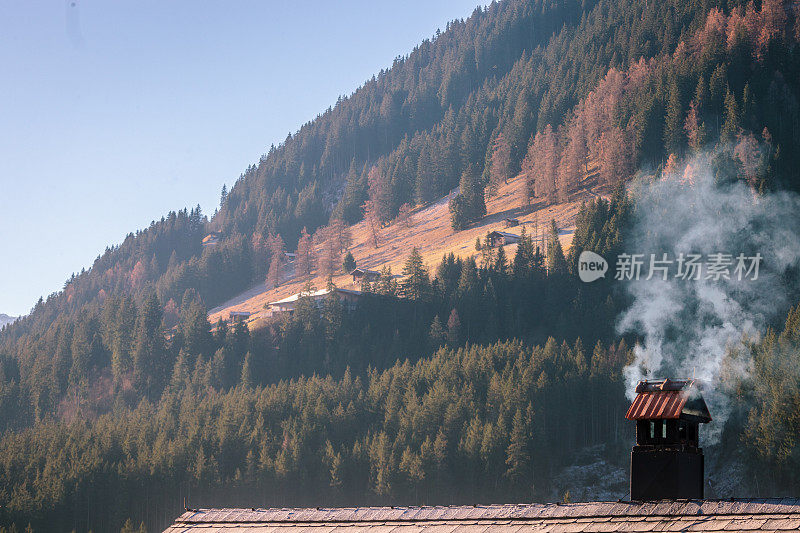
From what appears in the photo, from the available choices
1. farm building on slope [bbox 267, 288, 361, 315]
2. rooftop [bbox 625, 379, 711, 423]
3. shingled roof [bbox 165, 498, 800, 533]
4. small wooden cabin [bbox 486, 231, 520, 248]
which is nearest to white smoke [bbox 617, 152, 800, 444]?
small wooden cabin [bbox 486, 231, 520, 248]

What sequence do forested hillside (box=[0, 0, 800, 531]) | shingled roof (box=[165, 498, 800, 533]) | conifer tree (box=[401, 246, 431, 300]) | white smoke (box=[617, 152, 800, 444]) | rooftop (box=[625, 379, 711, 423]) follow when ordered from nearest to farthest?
1. shingled roof (box=[165, 498, 800, 533])
2. rooftop (box=[625, 379, 711, 423])
3. white smoke (box=[617, 152, 800, 444])
4. forested hillside (box=[0, 0, 800, 531])
5. conifer tree (box=[401, 246, 431, 300])

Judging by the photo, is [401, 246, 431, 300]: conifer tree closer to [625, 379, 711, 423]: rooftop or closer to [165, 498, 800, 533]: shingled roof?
[625, 379, 711, 423]: rooftop

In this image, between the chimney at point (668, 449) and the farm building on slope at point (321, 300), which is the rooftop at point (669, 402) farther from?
the farm building on slope at point (321, 300)

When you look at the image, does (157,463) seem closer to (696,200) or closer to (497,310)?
(497,310)

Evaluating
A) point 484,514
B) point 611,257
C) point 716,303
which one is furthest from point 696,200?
point 484,514

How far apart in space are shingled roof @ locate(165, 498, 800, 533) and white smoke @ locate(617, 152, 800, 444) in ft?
191

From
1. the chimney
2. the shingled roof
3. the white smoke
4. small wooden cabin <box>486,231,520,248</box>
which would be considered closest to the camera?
the shingled roof

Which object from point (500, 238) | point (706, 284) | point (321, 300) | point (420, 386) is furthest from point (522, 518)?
point (500, 238)

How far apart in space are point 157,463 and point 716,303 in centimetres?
6716

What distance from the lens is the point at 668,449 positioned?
83.3ft

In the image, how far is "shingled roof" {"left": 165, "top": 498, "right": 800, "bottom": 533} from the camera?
20.2m

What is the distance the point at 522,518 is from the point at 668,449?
197 inches

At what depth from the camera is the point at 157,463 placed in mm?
115875

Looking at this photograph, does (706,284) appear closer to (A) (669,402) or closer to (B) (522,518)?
(A) (669,402)
